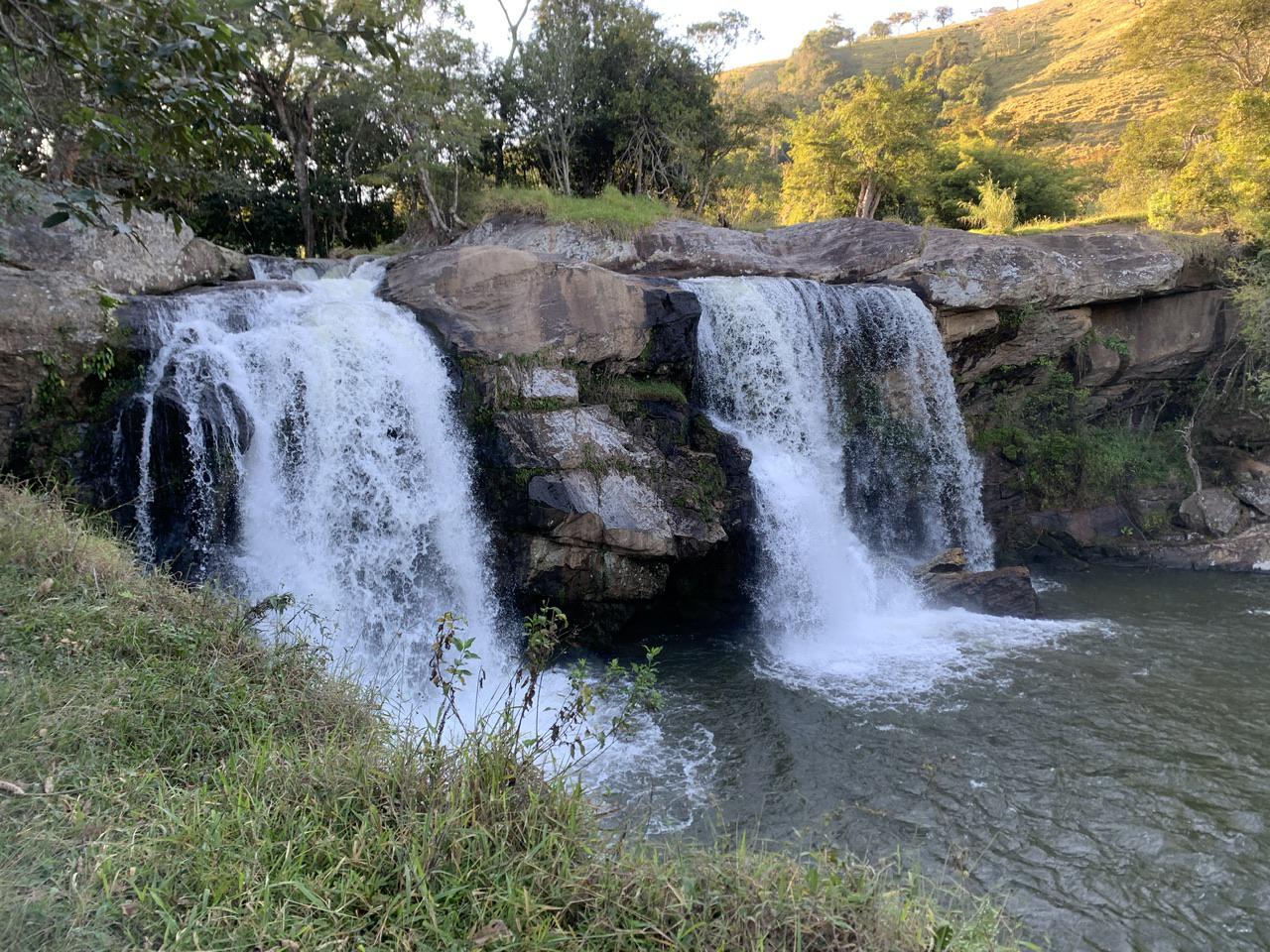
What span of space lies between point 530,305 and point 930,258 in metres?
7.54

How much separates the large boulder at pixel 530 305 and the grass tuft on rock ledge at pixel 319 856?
620 centimetres

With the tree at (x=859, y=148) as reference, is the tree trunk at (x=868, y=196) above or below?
below

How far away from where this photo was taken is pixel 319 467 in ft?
25.5

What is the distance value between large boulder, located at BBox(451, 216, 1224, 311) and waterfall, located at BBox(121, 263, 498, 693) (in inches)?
226

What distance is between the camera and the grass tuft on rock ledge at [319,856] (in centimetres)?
237

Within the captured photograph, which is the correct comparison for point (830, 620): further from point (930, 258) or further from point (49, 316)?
point (49, 316)

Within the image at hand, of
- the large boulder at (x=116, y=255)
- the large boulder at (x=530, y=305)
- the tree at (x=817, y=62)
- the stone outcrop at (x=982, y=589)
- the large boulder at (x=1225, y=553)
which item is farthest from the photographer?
the tree at (x=817, y=62)

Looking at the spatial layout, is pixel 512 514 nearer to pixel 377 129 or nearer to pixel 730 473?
pixel 730 473

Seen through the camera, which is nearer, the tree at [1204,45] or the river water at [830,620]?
the river water at [830,620]

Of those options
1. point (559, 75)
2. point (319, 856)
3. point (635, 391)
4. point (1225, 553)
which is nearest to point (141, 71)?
point (319, 856)

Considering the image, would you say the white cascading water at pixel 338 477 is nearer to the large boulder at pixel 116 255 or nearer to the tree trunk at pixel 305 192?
the large boulder at pixel 116 255

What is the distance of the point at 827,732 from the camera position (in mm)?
6715

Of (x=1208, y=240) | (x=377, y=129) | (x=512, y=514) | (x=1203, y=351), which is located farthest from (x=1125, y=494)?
(x=377, y=129)

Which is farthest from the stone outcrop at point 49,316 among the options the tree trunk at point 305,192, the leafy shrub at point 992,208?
the leafy shrub at point 992,208
